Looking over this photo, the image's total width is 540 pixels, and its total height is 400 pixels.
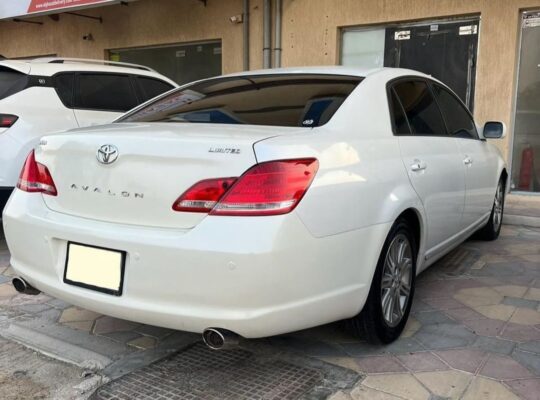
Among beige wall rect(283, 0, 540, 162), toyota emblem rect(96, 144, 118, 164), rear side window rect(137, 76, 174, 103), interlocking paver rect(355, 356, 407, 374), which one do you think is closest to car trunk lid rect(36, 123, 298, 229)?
toyota emblem rect(96, 144, 118, 164)

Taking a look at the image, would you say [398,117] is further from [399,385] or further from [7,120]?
[7,120]

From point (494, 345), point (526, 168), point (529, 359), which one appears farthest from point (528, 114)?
point (529, 359)

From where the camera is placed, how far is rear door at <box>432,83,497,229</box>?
4051 millimetres

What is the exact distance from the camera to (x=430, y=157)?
3.39 m

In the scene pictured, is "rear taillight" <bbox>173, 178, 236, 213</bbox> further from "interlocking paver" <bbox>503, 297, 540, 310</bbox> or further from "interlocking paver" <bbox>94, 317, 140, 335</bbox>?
"interlocking paver" <bbox>503, 297, 540, 310</bbox>

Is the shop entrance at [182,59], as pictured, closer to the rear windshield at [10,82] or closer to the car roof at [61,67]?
the car roof at [61,67]

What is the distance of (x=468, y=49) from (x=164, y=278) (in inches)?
252

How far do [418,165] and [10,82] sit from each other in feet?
12.4

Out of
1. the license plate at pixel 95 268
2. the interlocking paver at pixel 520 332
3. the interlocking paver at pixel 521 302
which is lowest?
the interlocking paver at pixel 521 302

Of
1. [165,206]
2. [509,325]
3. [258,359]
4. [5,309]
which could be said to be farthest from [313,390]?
[5,309]

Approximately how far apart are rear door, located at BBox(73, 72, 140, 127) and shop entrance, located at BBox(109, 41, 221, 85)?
3914mm

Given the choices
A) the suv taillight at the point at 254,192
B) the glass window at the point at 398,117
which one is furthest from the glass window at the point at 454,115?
the suv taillight at the point at 254,192

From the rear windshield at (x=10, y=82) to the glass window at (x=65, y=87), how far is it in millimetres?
325

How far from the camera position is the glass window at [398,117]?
313 centimetres
